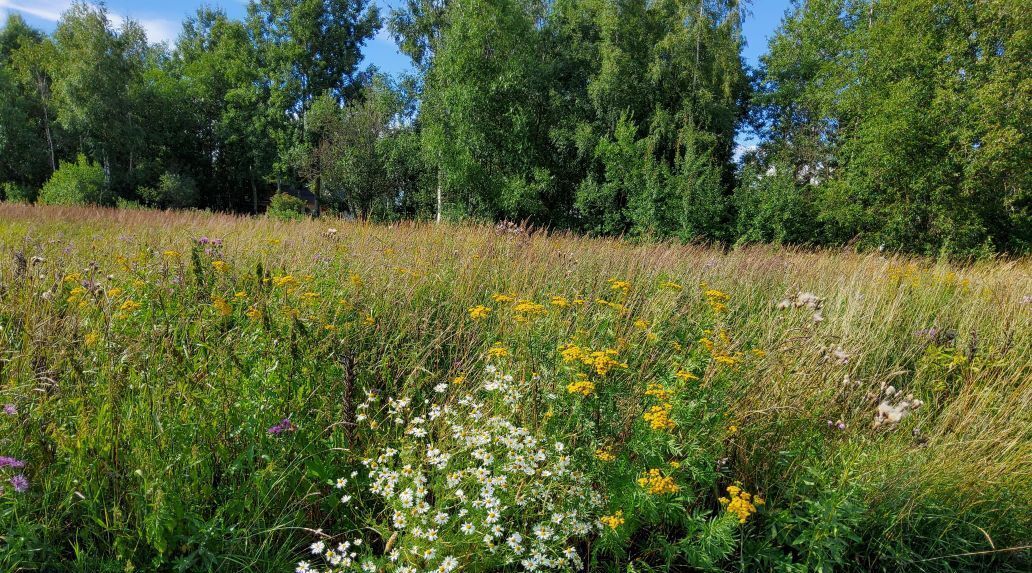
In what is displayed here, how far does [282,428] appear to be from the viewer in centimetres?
191

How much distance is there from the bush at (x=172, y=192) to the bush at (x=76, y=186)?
8.03 ft

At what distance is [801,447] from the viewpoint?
2.27m

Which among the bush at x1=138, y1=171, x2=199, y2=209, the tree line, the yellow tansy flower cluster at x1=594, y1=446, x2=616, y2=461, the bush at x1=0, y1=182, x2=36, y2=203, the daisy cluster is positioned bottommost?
the daisy cluster

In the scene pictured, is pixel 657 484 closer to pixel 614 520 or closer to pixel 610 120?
pixel 614 520

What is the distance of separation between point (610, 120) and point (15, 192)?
84.7 ft

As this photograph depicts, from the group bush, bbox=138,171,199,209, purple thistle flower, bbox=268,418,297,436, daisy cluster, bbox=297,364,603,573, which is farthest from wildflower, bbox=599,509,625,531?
bush, bbox=138,171,199,209

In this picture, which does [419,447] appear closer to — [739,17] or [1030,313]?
[1030,313]

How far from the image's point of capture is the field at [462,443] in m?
1.67

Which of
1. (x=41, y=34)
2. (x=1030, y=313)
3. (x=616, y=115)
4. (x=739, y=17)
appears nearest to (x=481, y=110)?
(x=616, y=115)

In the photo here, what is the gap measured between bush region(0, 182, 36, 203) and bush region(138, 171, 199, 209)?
428cm

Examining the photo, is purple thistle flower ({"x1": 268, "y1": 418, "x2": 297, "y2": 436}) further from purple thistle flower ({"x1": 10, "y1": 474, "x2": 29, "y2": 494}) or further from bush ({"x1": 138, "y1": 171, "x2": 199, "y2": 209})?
Answer: bush ({"x1": 138, "y1": 171, "x2": 199, "y2": 209})

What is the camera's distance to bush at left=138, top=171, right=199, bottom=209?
23.7m

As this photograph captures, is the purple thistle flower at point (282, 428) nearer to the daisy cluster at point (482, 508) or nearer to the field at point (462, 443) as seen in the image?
the field at point (462, 443)

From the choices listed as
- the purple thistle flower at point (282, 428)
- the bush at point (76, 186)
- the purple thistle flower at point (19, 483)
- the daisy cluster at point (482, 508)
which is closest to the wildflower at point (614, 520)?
the daisy cluster at point (482, 508)
